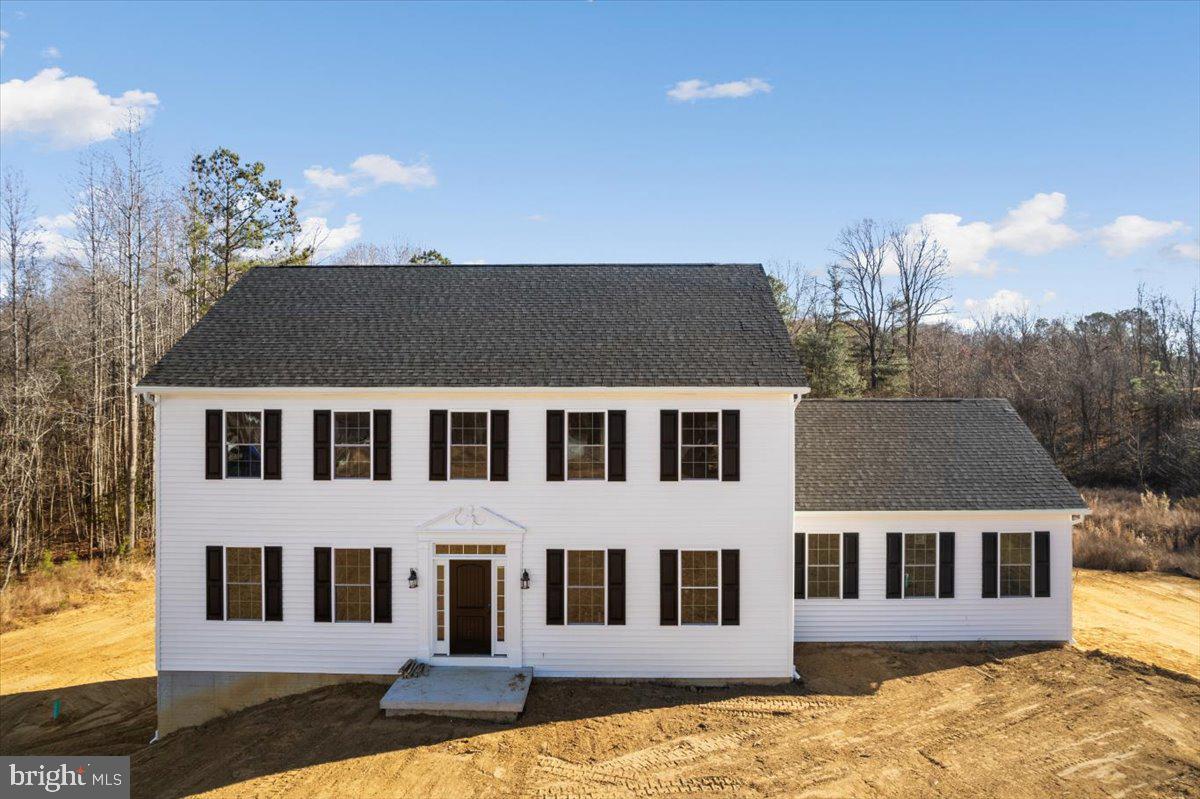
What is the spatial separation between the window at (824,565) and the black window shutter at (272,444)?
36.9ft

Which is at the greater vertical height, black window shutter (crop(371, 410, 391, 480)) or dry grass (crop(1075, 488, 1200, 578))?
black window shutter (crop(371, 410, 391, 480))

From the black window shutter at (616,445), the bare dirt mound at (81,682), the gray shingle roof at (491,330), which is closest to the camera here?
the black window shutter at (616,445)

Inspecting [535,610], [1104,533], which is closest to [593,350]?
[535,610]

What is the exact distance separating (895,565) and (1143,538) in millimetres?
16269

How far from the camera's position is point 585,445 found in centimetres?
1312

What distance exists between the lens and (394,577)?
1305 centimetres

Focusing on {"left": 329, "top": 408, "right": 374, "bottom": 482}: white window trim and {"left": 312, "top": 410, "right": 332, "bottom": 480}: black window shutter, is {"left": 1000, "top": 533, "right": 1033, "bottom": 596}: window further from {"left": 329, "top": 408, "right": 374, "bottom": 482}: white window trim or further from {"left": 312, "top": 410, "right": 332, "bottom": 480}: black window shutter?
{"left": 312, "top": 410, "right": 332, "bottom": 480}: black window shutter

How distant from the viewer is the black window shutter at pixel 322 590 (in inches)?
514

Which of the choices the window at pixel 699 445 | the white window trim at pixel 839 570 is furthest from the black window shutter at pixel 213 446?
the white window trim at pixel 839 570

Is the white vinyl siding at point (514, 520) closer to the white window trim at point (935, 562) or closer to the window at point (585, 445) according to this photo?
the window at point (585, 445)

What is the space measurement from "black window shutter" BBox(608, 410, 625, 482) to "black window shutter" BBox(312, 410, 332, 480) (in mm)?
5625

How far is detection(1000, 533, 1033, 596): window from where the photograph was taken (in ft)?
47.0

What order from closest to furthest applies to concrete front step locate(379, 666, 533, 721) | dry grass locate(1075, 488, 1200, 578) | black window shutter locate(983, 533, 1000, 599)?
concrete front step locate(379, 666, 533, 721) < black window shutter locate(983, 533, 1000, 599) < dry grass locate(1075, 488, 1200, 578)

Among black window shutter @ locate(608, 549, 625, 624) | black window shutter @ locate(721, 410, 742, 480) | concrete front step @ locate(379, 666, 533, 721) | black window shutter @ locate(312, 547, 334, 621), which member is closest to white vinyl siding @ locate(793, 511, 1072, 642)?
black window shutter @ locate(721, 410, 742, 480)
